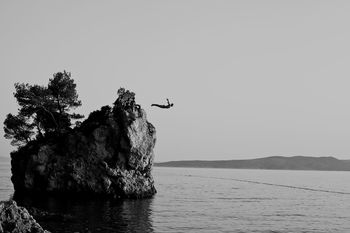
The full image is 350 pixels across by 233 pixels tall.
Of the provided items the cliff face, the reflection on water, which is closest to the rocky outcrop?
the reflection on water

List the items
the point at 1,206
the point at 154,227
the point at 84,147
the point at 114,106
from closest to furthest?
the point at 1,206 < the point at 154,227 < the point at 84,147 < the point at 114,106

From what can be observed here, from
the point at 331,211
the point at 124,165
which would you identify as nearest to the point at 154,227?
the point at 124,165

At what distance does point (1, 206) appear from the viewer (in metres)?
22.1

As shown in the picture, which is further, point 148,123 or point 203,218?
point 148,123

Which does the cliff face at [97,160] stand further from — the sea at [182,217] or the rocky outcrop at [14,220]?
the rocky outcrop at [14,220]

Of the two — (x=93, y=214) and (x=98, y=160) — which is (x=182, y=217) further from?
(x=98, y=160)

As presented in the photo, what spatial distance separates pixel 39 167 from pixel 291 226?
3754 centimetres

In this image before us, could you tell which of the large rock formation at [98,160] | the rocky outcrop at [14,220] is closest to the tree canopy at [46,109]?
the large rock formation at [98,160]

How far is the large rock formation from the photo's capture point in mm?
59938

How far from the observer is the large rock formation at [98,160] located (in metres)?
59.9

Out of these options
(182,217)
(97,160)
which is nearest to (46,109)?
(97,160)

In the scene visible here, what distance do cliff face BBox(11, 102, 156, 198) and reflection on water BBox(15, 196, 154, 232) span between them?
152 inches

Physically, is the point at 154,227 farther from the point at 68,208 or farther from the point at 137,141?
the point at 137,141

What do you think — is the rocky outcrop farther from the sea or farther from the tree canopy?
the tree canopy
